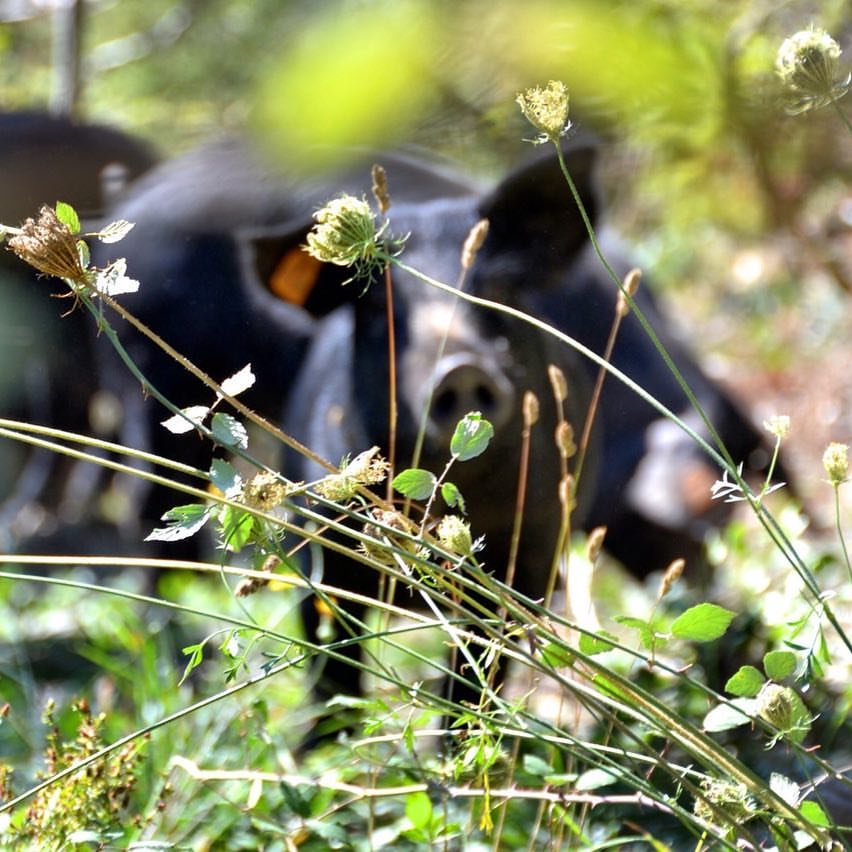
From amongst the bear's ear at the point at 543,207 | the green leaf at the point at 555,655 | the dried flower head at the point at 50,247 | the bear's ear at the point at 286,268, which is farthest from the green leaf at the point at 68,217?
the bear's ear at the point at 286,268

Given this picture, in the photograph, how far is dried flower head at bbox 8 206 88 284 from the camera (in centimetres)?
93

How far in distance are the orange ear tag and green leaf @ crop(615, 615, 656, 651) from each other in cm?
152

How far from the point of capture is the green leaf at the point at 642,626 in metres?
1.04

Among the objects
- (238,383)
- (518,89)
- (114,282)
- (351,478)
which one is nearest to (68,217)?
(114,282)

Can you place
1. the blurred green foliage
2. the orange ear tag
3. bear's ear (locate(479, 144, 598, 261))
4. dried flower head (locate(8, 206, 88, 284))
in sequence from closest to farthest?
1. dried flower head (locate(8, 206, 88, 284))
2. bear's ear (locate(479, 144, 598, 261))
3. the blurred green foliage
4. the orange ear tag

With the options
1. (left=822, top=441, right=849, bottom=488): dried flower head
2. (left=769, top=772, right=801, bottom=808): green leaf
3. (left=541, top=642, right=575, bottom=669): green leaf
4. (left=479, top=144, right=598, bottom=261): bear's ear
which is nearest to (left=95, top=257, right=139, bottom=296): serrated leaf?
(left=541, top=642, right=575, bottom=669): green leaf

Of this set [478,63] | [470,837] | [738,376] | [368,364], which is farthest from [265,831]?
[738,376]

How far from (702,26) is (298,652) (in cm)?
204

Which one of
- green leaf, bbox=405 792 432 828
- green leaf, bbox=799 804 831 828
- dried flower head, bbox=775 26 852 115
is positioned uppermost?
dried flower head, bbox=775 26 852 115

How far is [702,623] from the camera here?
107cm

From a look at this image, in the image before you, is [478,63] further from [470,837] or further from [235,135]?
[470,837]

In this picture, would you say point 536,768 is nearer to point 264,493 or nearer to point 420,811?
point 420,811

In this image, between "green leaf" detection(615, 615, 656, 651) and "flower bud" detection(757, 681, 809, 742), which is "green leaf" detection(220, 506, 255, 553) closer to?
"green leaf" detection(615, 615, 656, 651)

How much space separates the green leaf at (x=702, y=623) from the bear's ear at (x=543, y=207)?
119cm
